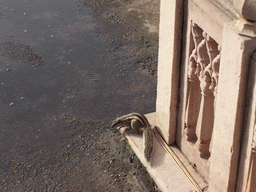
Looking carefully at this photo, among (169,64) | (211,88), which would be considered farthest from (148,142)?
(211,88)

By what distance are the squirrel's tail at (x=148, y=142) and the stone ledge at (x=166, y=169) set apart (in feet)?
0.22

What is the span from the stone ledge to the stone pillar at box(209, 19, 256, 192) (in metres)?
0.53

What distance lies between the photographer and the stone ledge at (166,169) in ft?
15.7

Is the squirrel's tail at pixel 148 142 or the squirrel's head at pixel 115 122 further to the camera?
the squirrel's head at pixel 115 122

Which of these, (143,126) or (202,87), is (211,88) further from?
(143,126)

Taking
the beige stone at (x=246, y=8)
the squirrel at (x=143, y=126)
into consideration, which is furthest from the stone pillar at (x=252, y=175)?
the squirrel at (x=143, y=126)

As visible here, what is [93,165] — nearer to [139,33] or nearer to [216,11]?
[216,11]

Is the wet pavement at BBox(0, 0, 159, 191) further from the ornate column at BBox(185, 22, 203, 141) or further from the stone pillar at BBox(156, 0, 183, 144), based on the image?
the ornate column at BBox(185, 22, 203, 141)

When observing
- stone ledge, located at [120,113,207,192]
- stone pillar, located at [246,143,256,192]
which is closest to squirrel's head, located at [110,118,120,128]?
stone ledge, located at [120,113,207,192]

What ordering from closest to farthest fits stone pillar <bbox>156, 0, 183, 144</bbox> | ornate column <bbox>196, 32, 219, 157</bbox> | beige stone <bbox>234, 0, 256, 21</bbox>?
beige stone <bbox>234, 0, 256, 21</bbox>, ornate column <bbox>196, 32, 219, 157</bbox>, stone pillar <bbox>156, 0, 183, 144</bbox>

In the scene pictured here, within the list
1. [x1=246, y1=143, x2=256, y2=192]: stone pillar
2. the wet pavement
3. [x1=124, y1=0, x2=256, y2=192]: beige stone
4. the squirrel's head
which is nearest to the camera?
[x1=124, y1=0, x2=256, y2=192]: beige stone

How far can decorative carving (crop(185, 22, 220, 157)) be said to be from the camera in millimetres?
4025

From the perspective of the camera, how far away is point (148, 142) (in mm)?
5293

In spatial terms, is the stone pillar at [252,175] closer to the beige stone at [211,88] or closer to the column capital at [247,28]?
the beige stone at [211,88]
